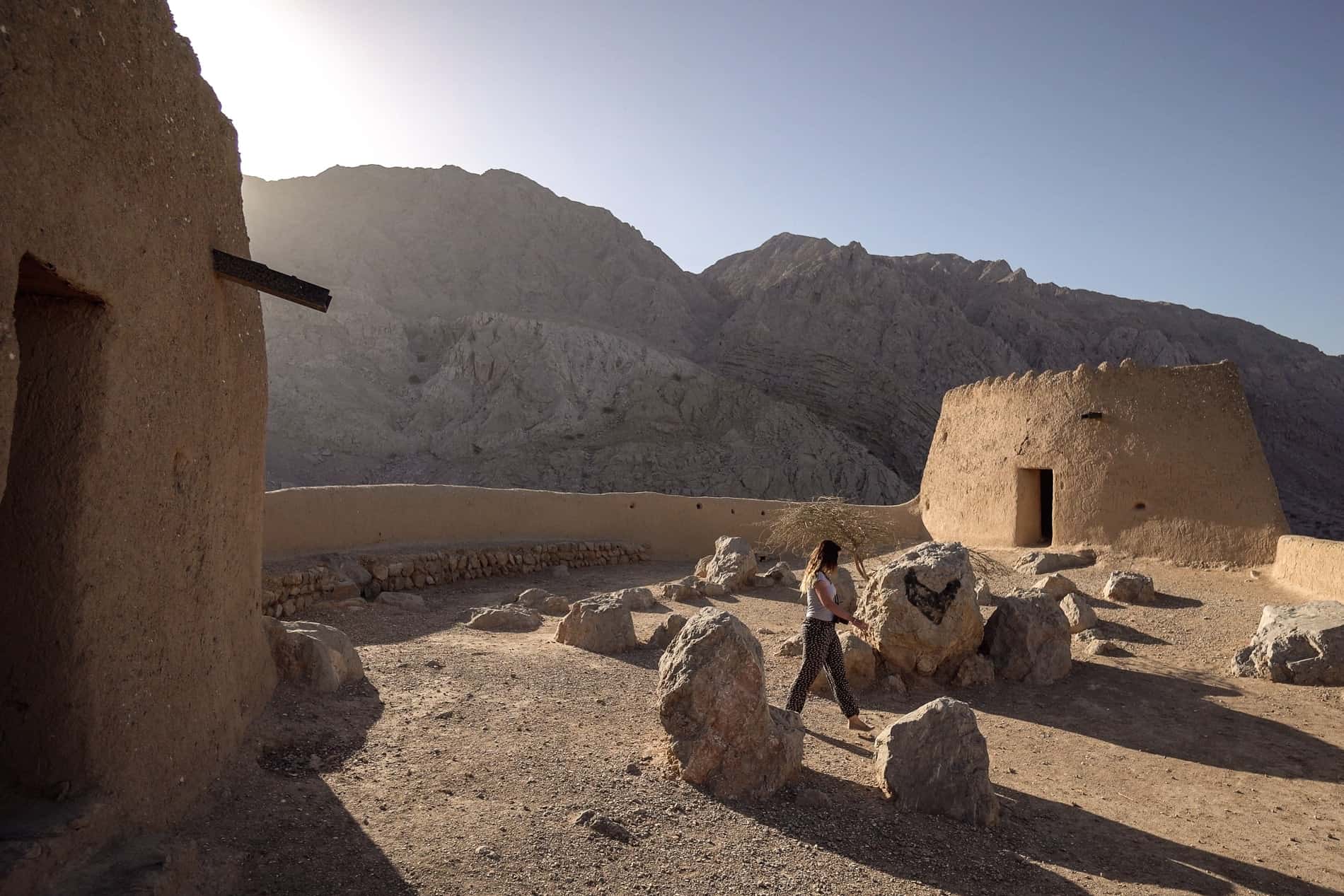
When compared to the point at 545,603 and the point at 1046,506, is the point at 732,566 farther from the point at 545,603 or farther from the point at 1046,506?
the point at 1046,506

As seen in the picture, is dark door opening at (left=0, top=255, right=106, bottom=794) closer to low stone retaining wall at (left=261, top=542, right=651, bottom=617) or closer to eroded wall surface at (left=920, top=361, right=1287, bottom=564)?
low stone retaining wall at (left=261, top=542, right=651, bottom=617)

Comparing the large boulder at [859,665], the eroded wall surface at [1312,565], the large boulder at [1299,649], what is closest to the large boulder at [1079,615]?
the large boulder at [1299,649]

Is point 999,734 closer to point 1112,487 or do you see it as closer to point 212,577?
point 212,577

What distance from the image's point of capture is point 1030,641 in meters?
6.96

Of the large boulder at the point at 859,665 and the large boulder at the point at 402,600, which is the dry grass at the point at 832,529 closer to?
the large boulder at the point at 859,665

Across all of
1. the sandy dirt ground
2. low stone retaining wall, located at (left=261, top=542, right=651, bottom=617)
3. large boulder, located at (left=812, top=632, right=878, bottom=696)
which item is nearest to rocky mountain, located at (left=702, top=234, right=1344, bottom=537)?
low stone retaining wall, located at (left=261, top=542, right=651, bottom=617)

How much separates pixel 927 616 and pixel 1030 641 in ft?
3.32

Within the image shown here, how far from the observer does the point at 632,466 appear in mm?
29875

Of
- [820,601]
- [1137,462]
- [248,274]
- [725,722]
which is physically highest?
[248,274]

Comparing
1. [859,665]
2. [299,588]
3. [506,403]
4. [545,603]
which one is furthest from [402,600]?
[506,403]

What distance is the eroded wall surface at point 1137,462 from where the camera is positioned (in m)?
9.94

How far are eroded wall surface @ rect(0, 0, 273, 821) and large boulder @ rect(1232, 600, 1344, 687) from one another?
8.00m

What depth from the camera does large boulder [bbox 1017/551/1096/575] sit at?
1058 cm

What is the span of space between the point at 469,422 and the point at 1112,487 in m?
25.2
